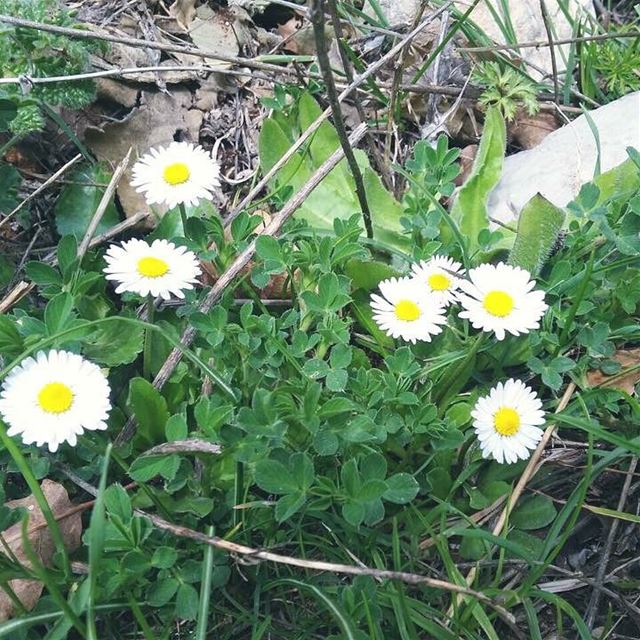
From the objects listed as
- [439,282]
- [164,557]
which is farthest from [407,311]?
[164,557]

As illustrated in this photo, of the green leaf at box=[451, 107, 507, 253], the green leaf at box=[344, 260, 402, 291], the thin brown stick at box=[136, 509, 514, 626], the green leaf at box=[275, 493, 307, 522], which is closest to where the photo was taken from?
the thin brown stick at box=[136, 509, 514, 626]

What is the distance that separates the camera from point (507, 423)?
1551 millimetres

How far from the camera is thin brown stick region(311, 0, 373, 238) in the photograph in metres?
1.37

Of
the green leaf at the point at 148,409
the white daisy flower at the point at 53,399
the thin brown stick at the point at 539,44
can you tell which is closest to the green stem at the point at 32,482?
the white daisy flower at the point at 53,399

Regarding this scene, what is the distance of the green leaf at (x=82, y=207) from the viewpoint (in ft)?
6.51

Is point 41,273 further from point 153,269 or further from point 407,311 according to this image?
point 407,311

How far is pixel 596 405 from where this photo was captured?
1655 mm

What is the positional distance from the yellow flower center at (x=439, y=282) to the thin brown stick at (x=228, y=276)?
37cm

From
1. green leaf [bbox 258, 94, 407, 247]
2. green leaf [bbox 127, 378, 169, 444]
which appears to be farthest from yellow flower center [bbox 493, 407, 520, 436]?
green leaf [bbox 127, 378, 169, 444]

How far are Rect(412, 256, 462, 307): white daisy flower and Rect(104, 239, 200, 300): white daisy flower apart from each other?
50cm

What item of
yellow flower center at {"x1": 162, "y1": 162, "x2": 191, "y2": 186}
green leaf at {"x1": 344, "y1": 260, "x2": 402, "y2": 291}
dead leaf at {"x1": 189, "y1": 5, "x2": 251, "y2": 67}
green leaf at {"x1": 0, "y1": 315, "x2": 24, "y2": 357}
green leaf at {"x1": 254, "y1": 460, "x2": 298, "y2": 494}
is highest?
dead leaf at {"x1": 189, "y1": 5, "x2": 251, "y2": 67}

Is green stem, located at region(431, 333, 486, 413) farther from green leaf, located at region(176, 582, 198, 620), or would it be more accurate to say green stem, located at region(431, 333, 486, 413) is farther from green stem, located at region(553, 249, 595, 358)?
green leaf, located at region(176, 582, 198, 620)

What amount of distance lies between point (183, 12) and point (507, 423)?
1.80 metres

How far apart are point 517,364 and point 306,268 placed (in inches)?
21.1
